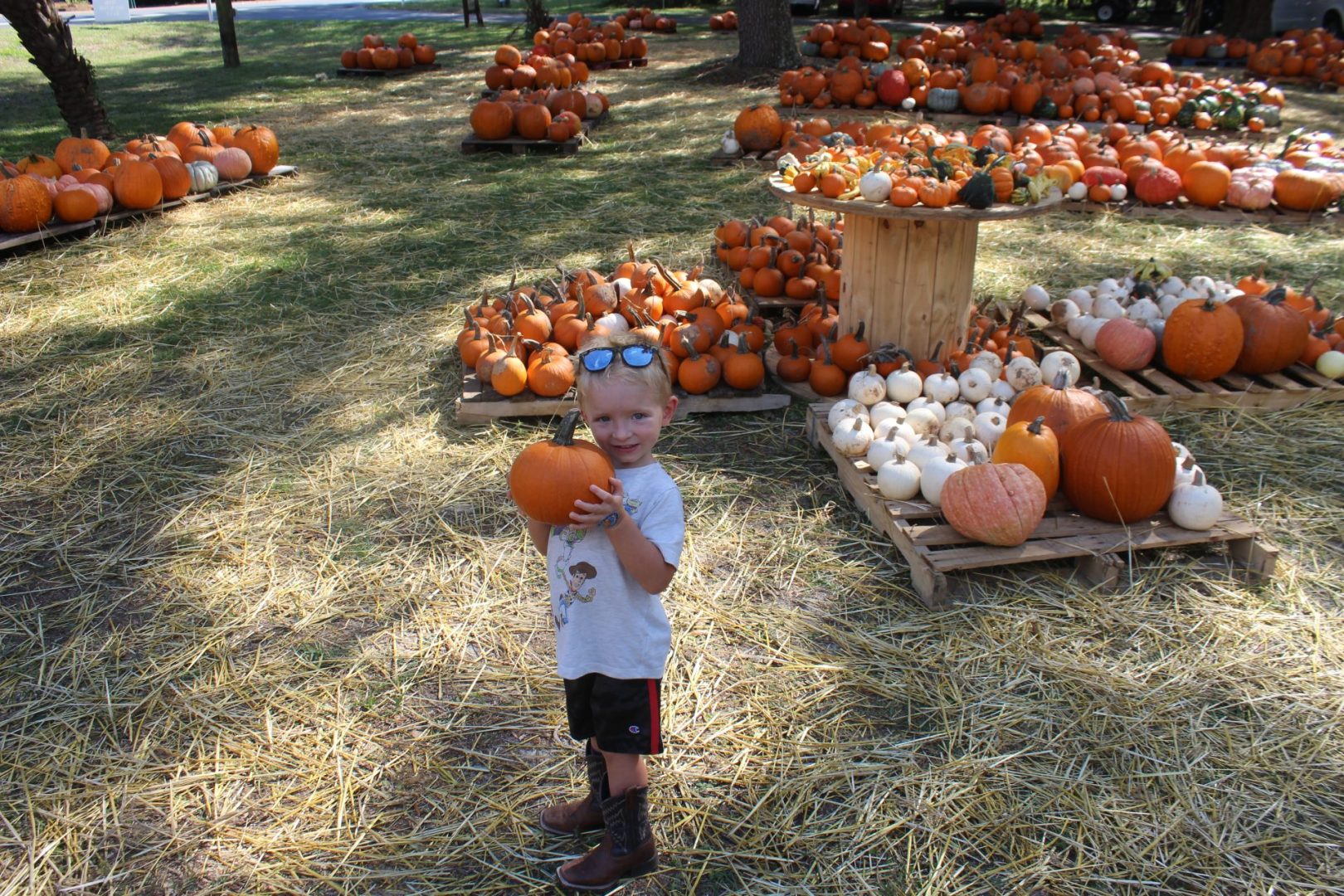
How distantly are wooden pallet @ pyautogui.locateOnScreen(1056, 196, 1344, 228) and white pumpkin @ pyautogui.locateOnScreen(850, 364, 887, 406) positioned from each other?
15.3 ft

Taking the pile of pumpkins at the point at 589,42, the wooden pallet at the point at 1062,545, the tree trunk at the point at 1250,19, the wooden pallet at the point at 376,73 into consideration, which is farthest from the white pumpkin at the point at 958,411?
the tree trunk at the point at 1250,19

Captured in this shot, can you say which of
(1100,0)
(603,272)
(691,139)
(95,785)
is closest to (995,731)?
(95,785)

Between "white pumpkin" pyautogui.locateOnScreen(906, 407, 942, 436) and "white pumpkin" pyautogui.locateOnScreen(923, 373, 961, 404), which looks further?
"white pumpkin" pyautogui.locateOnScreen(923, 373, 961, 404)

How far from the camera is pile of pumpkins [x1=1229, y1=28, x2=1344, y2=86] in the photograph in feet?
44.4

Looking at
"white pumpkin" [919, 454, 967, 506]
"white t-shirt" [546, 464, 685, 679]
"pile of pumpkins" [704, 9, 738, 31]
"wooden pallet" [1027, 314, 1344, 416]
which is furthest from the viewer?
"pile of pumpkins" [704, 9, 738, 31]

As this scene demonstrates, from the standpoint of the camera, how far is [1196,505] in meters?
3.71

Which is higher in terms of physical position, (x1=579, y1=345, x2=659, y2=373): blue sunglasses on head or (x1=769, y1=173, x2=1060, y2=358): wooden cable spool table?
(x1=579, y1=345, x2=659, y2=373): blue sunglasses on head

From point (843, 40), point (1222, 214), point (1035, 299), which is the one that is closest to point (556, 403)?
point (1035, 299)

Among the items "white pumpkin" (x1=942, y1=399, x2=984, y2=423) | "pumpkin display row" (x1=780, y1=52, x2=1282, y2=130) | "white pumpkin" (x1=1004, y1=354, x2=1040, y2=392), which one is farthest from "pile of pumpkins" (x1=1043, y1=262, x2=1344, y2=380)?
"pumpkin display row" (x1=780, y1=52, x2=1282, y2=130)

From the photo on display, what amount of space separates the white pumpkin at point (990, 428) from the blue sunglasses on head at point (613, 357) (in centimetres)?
246

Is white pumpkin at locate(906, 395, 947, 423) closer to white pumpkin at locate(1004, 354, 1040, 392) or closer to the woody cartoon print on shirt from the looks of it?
white pumpkin at locate(1004, 354, 1040, 392)

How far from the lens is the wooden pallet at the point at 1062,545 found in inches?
142

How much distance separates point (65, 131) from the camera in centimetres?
1128

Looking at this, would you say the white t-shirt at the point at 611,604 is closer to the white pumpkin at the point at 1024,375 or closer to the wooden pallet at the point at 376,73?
the white pumpkin at the point at 1024,375
